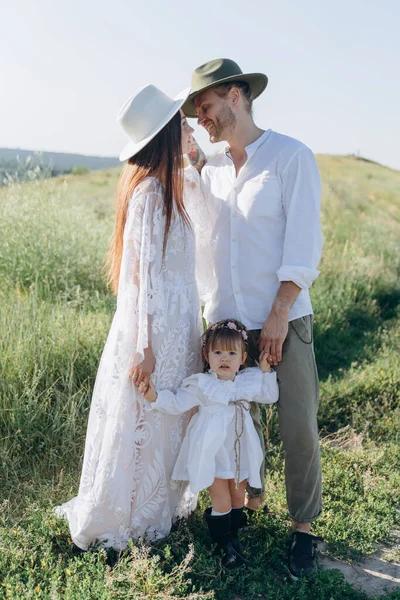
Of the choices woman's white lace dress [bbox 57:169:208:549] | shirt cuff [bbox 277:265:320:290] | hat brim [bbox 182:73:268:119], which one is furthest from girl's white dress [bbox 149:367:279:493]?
hat brim [bbox 182:73:268:119]

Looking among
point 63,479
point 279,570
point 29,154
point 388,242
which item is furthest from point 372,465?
point 388,242

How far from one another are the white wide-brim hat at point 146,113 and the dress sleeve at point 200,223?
470 mm

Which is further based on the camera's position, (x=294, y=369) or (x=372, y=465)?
(x=372, y=465)

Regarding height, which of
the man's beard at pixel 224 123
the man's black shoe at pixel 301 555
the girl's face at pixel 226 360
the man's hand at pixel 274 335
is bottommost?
the man's black shoe at pixel 301 555

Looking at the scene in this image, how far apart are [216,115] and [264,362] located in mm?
1376

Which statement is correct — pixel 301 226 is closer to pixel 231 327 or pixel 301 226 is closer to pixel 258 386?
pixel 231 327

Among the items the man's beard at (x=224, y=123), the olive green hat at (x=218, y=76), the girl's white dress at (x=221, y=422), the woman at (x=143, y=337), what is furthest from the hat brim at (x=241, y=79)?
the girl's white dress at (x=221, y=422)

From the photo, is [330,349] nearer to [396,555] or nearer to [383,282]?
[383,282]

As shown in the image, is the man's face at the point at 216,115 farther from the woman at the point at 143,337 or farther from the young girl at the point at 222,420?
the young girl at the point at 222,420

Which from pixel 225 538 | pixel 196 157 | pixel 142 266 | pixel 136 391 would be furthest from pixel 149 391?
pixel 196 157

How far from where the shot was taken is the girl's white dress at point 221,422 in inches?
132

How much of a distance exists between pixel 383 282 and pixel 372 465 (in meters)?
4.92

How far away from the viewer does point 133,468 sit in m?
3.40

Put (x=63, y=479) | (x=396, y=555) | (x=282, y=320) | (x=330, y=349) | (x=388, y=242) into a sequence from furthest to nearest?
1. (x=388, y=242)
2. (x=330, y=349)
3. (x=63, y=479)
4. (x=396, y=555)
5. (x=282, y=320)
